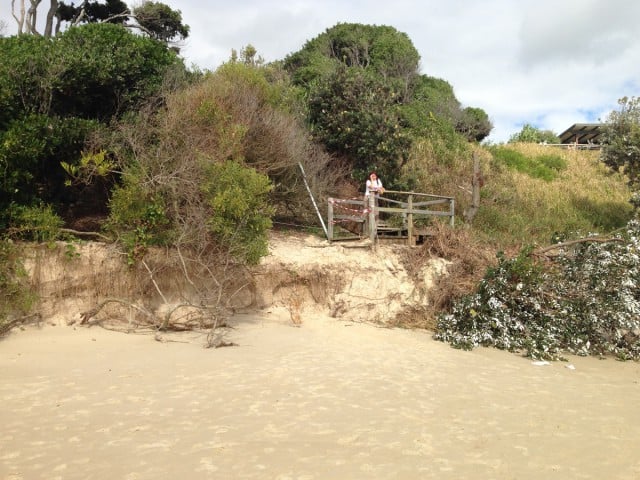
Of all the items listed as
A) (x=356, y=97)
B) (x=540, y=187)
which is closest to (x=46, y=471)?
(x=356, y=97)

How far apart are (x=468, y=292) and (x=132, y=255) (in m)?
7.14

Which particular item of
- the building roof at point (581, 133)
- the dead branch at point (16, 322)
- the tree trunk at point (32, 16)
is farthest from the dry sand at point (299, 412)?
the building roof at point (581, 133)

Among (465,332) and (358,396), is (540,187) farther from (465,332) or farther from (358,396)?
(358,396)

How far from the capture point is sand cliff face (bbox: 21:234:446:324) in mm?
10086

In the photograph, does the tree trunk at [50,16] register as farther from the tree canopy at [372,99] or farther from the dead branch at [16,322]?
the dead branch at [16,322]

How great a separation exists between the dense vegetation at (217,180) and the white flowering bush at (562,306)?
29 mm

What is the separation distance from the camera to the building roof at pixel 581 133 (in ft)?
114

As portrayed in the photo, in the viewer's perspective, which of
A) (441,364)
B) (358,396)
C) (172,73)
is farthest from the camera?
(172,73)

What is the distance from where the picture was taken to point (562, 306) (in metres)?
10.6

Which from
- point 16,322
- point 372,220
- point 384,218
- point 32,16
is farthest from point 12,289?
point 32,16

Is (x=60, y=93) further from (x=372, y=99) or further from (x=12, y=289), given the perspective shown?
(x=372, y=99)

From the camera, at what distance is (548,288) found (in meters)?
10.9

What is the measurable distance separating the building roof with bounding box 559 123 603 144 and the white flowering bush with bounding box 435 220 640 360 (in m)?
26.6

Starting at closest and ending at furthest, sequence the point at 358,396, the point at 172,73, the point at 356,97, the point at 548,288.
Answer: the point at 358,396 < the point at 548,288 < the point at 172,73 < the point at 356,97
